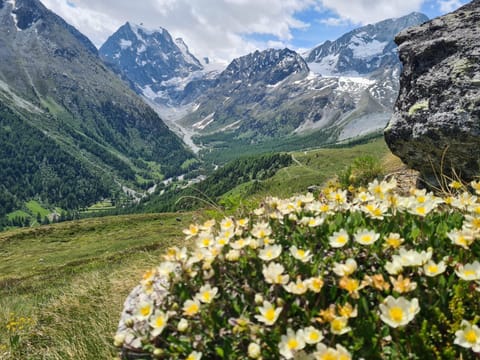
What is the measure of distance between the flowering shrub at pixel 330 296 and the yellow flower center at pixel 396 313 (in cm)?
1

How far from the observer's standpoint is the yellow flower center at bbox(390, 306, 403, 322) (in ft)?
9.14

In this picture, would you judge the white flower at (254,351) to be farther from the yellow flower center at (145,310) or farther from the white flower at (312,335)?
the yellow flower center at (145,310)

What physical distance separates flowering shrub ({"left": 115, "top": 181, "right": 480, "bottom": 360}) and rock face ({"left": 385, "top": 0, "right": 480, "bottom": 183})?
21.3ft

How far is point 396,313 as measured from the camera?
2.81m

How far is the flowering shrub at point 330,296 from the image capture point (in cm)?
292

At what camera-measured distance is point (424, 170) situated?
39.8ft

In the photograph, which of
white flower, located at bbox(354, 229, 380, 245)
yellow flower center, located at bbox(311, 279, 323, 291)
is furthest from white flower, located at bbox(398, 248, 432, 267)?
yellow flower center, located at bbox(311, 279, 323, 291)

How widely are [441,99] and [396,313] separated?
10.4 m

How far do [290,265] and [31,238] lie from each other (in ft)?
352

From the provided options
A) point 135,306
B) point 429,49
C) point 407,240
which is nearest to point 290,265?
point 407,240

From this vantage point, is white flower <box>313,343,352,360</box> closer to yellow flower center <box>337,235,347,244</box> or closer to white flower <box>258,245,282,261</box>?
white flower <box>258,245,282,261</box>

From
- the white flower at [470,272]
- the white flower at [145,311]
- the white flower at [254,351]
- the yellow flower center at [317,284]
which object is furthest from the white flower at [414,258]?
the white flower at [145,311]

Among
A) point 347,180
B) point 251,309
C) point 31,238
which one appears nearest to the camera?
point 251,309

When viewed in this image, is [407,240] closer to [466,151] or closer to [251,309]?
[251,309]
